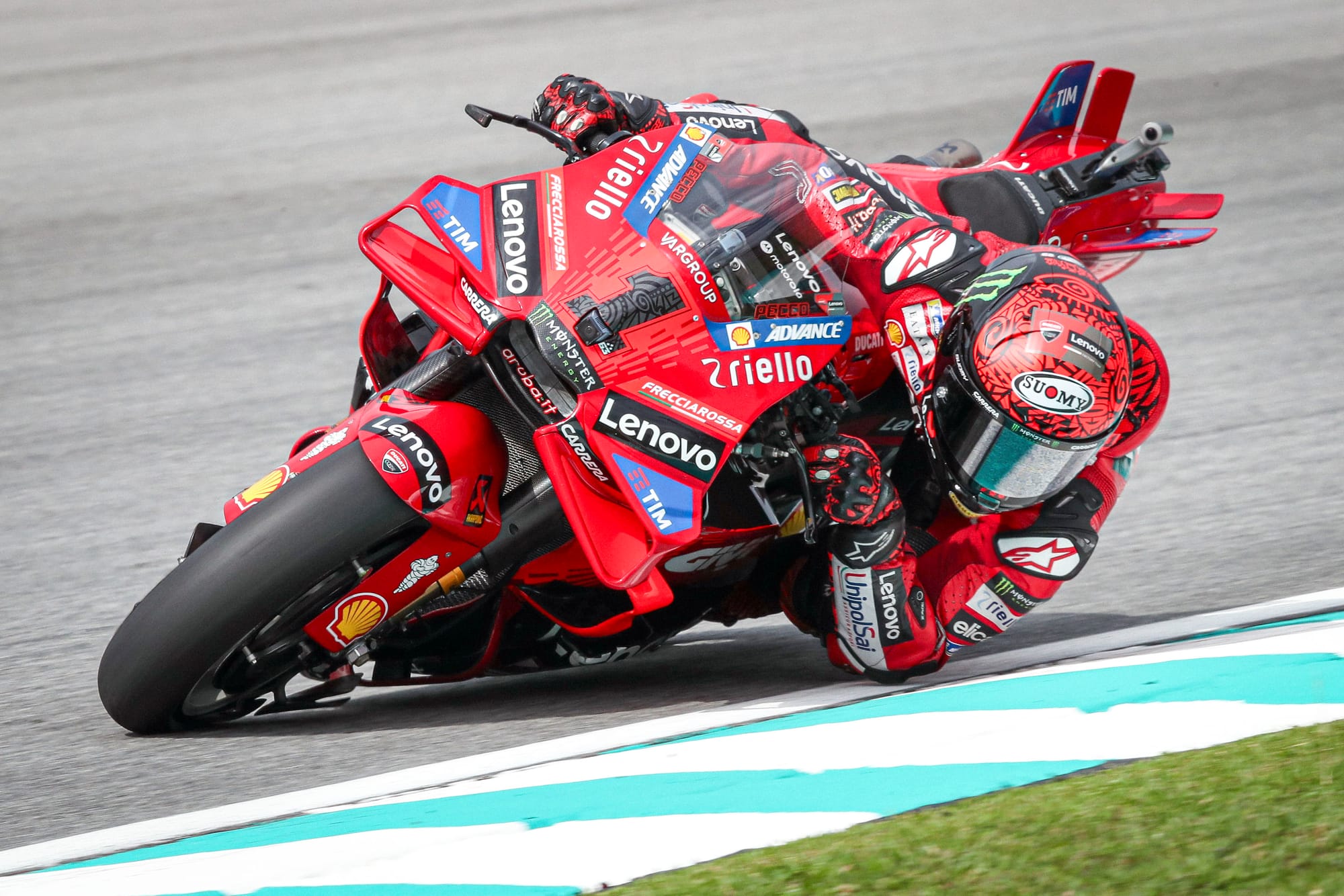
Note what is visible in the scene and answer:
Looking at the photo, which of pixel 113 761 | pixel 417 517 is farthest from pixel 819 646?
pixel 113 761

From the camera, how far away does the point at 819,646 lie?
4.75 m

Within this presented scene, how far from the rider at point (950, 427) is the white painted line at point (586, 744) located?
132 millimetres

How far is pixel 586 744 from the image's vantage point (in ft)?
11.8

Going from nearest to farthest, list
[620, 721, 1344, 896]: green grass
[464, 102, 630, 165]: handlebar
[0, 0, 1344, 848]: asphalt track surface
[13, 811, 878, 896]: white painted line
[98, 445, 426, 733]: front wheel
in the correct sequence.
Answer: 1. [620, 721, 1344, 896]: green grass
2. [13, 811, 878, 896]: white painted line
3. [98, 445, 426, 733]: front wheel
4. [464, 102, 630, 165]: handlebar
5. [0, 0, 1344, 848]: asphalt track surface

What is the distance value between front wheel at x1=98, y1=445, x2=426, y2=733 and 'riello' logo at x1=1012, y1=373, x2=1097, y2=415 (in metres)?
1.40

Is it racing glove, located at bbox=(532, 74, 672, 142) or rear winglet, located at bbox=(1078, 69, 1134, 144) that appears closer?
racing glove, located at bbox=(532, 74, 672, 142)

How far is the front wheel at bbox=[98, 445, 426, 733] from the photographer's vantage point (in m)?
3.30

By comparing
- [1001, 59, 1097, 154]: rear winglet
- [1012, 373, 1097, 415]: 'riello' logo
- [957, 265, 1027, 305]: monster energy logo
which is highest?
[1001, 59, 1097, 154]: rear winglet

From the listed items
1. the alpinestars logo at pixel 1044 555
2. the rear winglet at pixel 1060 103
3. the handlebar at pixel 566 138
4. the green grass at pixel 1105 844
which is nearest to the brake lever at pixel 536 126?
the handlebar at pixel 566 138

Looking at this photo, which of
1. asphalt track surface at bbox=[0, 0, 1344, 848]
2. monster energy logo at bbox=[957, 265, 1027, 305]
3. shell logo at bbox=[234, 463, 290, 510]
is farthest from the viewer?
asphalt track surface at bbox=[0, 0, 1344, 848]

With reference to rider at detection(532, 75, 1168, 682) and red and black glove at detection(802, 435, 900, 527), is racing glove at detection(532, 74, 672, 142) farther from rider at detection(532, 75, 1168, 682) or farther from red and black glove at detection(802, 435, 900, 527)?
red and black glove at detection(802, 435, 900, 527)

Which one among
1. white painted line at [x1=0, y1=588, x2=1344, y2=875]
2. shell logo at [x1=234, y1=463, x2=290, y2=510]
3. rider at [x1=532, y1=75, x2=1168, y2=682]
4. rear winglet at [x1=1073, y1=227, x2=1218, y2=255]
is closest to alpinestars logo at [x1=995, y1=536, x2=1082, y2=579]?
rider at [x1=532, y1=75, x2=1168, y2=682]

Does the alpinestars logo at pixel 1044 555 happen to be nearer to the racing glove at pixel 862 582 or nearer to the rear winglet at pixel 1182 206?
the racing glove at pixel 862 582

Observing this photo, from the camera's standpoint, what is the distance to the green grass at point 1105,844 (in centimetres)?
245
